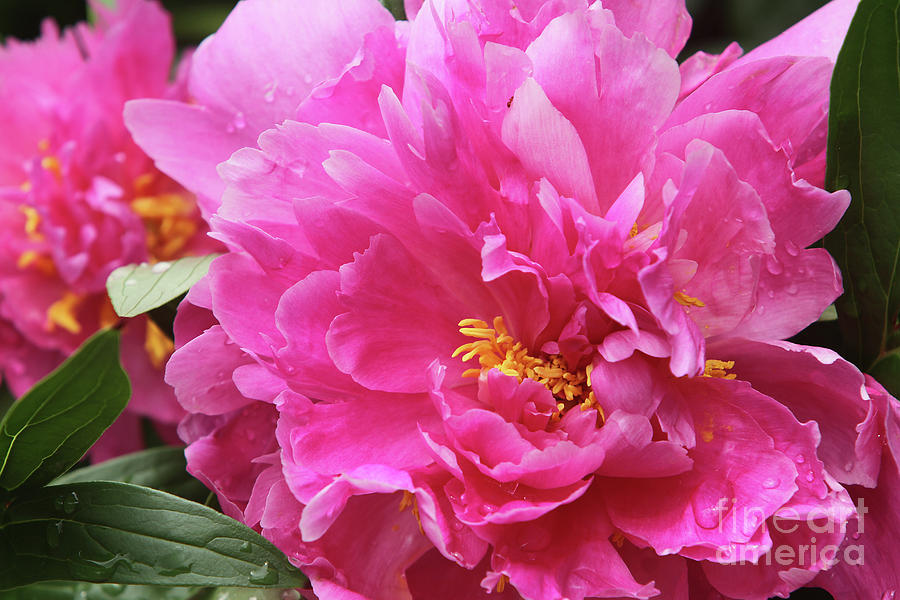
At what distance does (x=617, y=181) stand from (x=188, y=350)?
0.94 feet

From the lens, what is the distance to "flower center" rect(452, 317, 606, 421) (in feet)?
1.69

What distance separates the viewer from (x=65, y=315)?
33.9 inches

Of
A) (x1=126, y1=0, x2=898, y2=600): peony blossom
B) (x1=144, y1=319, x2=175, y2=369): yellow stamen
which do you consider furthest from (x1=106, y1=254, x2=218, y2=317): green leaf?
(x1=144, y1=319, x2=175, y2=369): yellow stamen

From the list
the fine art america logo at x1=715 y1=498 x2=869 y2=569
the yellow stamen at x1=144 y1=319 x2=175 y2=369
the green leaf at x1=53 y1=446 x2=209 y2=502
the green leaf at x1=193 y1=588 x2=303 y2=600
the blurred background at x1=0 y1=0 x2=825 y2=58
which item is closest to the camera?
the fine art america logo at x1=715 y1=498 x2=869 y2=569

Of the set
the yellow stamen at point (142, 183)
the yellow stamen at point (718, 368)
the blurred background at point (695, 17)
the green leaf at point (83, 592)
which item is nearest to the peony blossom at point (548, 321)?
the yellow stamen at point (718, 368)

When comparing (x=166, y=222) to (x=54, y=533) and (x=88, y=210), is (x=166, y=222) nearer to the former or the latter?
(x=88, y=210)

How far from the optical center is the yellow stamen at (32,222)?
0.87m

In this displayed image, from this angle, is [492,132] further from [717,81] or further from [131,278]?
[131,278]

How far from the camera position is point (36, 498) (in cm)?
54

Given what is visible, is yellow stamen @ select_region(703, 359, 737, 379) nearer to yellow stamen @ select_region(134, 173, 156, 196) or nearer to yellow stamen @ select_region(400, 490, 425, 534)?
yellow stamen @ select_region(400, 490, 425, 534)

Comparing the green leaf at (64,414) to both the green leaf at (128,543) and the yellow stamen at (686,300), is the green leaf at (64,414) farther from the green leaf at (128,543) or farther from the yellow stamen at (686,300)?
the yellow stamen at (686,300)

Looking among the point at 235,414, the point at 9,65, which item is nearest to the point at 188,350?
the point at 235,414

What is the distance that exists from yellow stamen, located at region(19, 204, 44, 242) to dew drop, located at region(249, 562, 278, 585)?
54 cm

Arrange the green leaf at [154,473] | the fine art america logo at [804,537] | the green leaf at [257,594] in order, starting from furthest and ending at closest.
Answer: the green leaf at [154,473] < the green leaf at [257,594] < the fine art america logo at [804,537]
